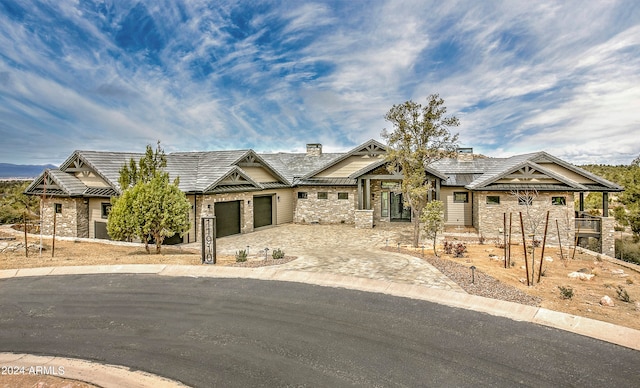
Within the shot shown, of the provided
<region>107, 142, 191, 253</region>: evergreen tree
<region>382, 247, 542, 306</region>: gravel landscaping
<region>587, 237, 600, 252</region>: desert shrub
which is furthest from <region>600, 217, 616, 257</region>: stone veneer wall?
<region>107, 142, 191, 253</region>: evergreen tree

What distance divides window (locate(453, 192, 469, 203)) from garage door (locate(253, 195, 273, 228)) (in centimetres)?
1340

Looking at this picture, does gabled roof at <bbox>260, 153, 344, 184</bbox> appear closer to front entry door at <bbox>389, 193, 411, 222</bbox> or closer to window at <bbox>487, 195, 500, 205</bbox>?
front entry door at <bbox>389, 193, 411, 222</bbox>

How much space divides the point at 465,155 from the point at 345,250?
17405mm

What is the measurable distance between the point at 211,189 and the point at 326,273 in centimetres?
1030

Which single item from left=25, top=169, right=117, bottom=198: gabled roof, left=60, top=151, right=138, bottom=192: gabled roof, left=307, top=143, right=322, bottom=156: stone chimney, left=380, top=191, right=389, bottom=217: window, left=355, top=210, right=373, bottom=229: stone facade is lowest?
left=355, top=210, right=373, bottom=229: stone facade

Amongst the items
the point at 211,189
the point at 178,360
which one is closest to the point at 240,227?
the point at 211,189

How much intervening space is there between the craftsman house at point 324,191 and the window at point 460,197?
2.6 inches

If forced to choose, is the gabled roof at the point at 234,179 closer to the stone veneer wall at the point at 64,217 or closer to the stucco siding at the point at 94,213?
the stucco siding at the point at 94,213

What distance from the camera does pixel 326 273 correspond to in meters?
10.8

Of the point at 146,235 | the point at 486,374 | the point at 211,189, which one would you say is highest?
the point at 211,189

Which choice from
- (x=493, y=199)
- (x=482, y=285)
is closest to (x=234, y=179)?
(x=482, y=285)

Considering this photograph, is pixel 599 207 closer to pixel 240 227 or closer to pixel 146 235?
pixel 240 227

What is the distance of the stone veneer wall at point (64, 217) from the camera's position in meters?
19.0

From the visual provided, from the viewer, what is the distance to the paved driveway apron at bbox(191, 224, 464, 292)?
10.7m
